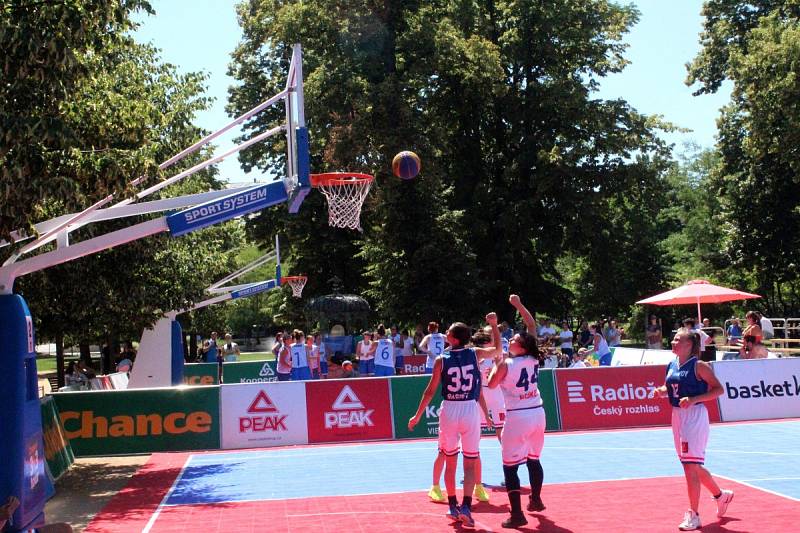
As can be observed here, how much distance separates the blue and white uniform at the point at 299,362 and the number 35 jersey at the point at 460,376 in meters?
14.6

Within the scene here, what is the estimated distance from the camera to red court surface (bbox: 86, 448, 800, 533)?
1036 cm

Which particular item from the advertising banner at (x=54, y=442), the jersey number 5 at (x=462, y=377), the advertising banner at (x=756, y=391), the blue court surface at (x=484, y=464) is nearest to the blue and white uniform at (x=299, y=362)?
the blue court surface at (x=484, y=464)

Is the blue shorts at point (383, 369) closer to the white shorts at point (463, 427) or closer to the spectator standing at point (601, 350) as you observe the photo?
the spectator standing at point (601, 350)

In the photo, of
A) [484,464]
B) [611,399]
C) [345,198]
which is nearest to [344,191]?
[345,198]

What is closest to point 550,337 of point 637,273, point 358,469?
point 358,469

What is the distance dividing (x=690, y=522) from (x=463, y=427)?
266 centimetres

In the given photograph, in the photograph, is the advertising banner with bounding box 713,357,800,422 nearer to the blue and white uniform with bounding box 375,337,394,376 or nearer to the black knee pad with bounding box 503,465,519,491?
the blue and white uniform with bounding box 375,337,394,376

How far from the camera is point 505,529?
33.6ft

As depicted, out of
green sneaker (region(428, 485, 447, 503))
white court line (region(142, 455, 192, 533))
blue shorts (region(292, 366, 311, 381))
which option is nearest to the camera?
white court line (region(142, 455, 192, 533))

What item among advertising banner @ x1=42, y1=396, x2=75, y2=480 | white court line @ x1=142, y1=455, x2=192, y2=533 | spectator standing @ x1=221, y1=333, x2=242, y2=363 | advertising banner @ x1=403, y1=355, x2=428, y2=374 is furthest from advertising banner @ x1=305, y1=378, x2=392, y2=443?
spectator standing @ x1=221, y1=333, x2=242, y2=363

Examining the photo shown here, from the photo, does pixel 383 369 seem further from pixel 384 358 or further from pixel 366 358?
pixel 366 358

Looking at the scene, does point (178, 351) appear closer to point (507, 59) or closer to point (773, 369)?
point (773, 369)

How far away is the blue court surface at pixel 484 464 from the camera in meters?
13.3

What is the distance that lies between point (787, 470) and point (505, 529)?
5.53 m
